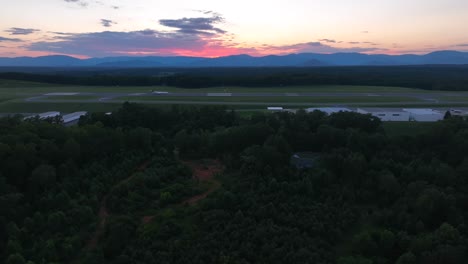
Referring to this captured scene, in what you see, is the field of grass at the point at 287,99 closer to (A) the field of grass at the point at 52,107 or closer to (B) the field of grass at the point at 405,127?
(A) the field of grass at the point at 52,107

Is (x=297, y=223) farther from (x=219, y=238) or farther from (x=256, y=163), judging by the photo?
(x=256, y=163)

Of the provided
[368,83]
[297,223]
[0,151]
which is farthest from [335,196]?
[368,83]

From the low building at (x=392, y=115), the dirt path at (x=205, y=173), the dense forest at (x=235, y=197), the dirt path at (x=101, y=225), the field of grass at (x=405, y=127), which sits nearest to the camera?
the dense forest at (x=235, y=197)

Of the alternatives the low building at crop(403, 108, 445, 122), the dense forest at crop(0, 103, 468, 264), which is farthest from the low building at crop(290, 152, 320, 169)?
the low building at crop(403, 108, 445, 122)

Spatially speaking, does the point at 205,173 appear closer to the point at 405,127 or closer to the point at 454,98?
the point at 405,127

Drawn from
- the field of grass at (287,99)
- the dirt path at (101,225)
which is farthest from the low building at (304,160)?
the field of grass at (287,99)

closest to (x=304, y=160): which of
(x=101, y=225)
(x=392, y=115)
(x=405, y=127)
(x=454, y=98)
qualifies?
(x=101, y=225)
